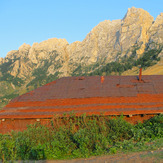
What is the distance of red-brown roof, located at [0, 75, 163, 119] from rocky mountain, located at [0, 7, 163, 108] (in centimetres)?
9459

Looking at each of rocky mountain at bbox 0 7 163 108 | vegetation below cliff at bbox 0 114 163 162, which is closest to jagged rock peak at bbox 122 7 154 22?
rocky mountain at bbox 0 7 163 108

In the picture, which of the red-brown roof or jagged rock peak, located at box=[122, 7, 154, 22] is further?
jagged rock peak, located at box=[122, 7, 154, 22]

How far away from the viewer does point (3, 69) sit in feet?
552

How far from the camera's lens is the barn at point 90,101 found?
10.6m

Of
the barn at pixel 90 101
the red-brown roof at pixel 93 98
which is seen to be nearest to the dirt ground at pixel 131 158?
the barn at pixel 90 101

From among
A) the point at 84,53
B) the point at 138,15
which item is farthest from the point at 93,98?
the point at 84,53

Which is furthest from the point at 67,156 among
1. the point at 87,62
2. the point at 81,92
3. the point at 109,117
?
the point at 87,62

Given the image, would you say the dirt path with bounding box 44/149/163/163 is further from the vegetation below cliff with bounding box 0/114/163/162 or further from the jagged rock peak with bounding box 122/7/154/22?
the jagged rock peak with bounding box 122/7/154/22

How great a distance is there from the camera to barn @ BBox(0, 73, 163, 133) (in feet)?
34.9

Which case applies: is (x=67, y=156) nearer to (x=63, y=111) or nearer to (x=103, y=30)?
(x=63, y=111)

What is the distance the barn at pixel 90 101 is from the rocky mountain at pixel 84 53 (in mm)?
94806

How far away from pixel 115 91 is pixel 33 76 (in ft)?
505

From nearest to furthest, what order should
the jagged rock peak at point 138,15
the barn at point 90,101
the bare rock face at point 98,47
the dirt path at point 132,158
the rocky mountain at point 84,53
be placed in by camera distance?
the dirt path at point 132,158
the barn at point 90,101
the rocky mountain at point 84,53
the bare rock face at point 98,47
the jagged rock peak at point 138,15

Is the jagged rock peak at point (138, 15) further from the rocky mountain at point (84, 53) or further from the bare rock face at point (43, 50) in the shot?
the bare rock face at point (43, 50)
